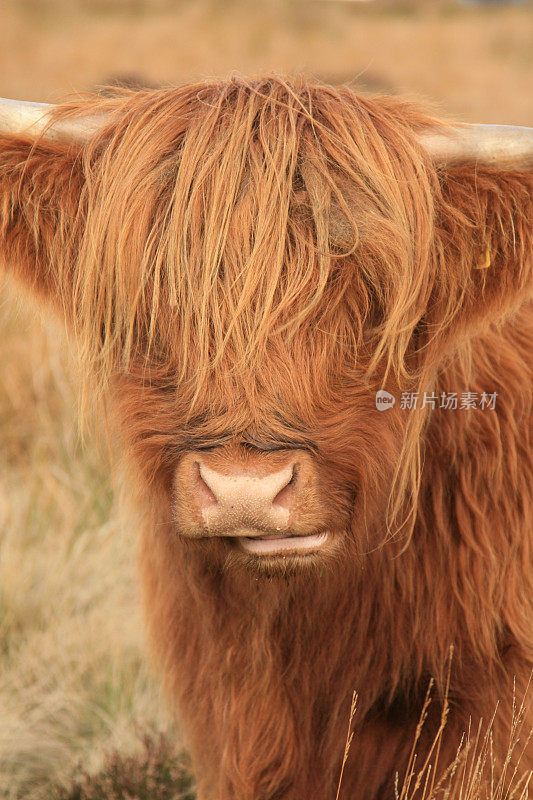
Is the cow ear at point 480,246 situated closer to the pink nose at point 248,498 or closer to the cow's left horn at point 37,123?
the pink nose at point 248,498

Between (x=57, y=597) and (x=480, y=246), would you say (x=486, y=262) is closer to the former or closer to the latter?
(x=480, y=246)

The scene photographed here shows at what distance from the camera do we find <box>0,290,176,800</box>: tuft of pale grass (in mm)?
3645

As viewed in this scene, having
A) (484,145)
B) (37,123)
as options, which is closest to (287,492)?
(484,145)

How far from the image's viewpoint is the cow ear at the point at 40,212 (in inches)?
81.7

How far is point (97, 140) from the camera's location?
2.12 meters

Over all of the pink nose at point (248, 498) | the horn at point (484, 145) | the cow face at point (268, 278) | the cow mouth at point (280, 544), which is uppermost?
the horn at point (484, 145)

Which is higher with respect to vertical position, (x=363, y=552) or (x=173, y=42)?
(x=173, y=42)

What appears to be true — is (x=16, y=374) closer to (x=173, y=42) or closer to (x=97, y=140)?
(x=97, y=140)

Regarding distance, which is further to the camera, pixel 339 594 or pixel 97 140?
pixel 339 594

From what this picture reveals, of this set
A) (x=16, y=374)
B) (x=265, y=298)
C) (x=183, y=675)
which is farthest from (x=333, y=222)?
(x=16, y=374)

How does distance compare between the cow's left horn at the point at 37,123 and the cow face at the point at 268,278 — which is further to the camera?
the cow's left horn at the point at 37,123

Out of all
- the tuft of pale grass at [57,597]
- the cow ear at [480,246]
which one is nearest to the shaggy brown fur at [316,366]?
the cow ear at [480,246]

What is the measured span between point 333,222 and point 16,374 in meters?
3.92

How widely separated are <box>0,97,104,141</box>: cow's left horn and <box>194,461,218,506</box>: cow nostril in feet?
2.76
